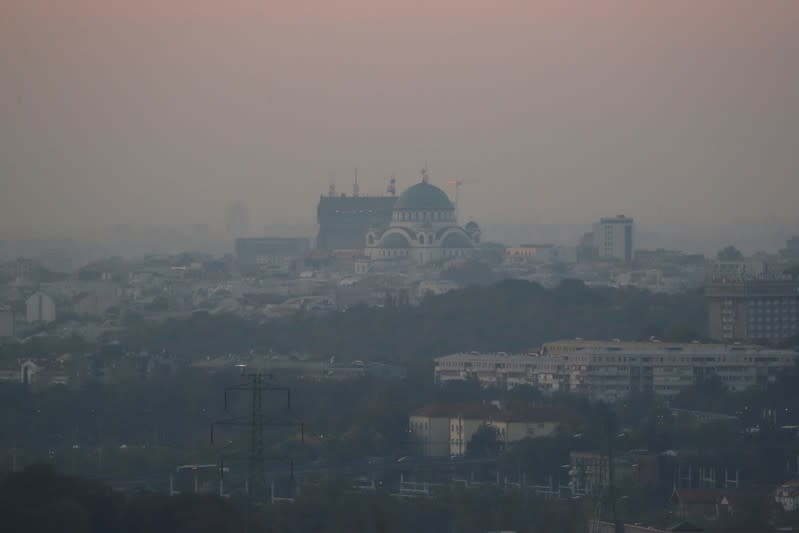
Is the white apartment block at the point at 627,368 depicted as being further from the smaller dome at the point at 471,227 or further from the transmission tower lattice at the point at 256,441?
the smaller dome at the point at 471,227

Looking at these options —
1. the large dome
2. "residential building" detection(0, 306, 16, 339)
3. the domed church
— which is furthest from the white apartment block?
the large dome

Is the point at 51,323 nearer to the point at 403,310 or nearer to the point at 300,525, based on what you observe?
the point at 403,310

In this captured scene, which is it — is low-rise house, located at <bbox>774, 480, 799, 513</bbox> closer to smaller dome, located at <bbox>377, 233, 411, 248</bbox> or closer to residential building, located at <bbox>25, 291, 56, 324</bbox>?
residential building, located at <bbox>25, 291, 56, 324</bbox>

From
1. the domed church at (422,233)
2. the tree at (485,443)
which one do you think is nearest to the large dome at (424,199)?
the domed church at (422,233)

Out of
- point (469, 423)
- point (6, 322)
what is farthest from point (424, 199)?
point (469, 423)

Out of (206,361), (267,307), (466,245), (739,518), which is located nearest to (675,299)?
(267,307)

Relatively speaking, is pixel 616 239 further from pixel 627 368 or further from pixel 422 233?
pixel 627 368
